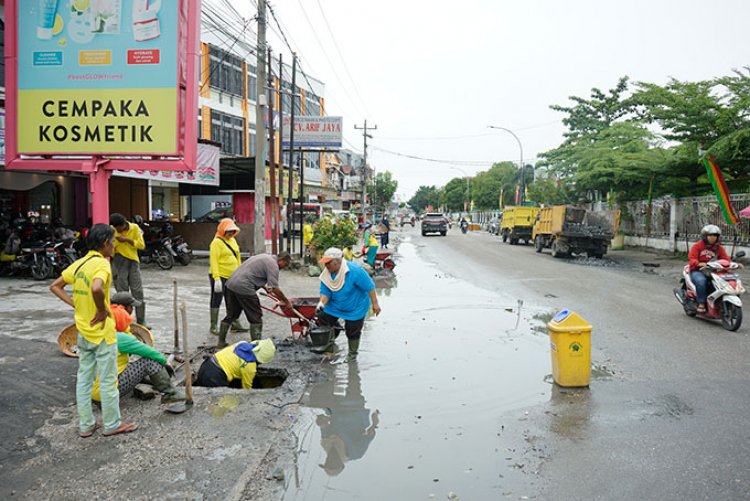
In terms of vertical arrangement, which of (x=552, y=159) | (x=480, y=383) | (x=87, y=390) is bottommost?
(x=480, y=383)

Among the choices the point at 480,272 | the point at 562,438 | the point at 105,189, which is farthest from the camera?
the point at 480,272

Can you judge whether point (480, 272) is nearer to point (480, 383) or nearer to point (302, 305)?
point (302, 305)

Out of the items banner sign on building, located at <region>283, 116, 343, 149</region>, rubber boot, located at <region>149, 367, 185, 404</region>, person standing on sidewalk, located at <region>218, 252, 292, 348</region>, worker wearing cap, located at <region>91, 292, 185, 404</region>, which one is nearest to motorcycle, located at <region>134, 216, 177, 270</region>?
banner sign on building, located at <region>283, 116, 343, 149</region>

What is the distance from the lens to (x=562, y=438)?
4520 millimetres

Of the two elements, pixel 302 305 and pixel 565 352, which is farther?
pixel 302 305

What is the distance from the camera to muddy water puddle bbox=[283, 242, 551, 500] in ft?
12.9

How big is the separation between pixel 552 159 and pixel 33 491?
129 feet

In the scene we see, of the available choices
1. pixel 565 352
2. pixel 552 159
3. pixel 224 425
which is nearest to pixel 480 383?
pixel 565 352

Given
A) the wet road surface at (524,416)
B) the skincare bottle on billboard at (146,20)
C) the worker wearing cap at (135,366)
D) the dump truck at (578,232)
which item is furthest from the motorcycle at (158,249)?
the dump truck at (578,232)

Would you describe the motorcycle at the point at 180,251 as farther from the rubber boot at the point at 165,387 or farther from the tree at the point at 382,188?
the tree at the point at 382,188

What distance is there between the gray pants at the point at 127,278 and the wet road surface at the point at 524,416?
3097 mm

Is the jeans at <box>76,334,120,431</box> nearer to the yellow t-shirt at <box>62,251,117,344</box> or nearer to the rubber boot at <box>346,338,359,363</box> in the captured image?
the yellow t-shirt at <box>62,251,117,344</box>

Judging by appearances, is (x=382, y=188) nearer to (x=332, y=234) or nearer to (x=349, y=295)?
(x=332, y=234)

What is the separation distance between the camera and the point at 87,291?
4.28m
